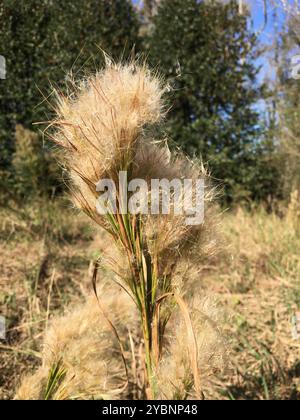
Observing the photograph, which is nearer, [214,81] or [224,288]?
[224,288]

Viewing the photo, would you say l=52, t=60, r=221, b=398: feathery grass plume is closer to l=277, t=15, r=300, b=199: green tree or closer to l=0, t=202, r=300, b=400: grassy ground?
l=0, t=202, r=300, b=400: grassy ground

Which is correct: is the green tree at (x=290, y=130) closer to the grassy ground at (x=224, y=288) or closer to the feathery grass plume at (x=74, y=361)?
the grassy ground at (x=224, y=288)

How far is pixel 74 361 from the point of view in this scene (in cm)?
93

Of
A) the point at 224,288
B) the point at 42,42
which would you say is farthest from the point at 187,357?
the point at 42,42

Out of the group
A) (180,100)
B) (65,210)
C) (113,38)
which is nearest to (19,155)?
(65,210)

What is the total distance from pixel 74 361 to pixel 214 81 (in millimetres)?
4176

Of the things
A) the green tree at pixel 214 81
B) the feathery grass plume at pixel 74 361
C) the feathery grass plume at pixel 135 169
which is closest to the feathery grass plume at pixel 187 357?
the feathery grass plume at pixel 135 169

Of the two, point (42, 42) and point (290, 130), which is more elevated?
point (42, 42)

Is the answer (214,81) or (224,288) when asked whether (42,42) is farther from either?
(224,288)

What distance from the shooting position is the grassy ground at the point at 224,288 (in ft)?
5.19

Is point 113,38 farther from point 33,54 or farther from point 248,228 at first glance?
point 248,228

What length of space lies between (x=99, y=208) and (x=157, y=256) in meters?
0.14

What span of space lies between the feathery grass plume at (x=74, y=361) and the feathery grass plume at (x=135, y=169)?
269 millimetres

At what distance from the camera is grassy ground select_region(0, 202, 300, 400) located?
1.58 meters
